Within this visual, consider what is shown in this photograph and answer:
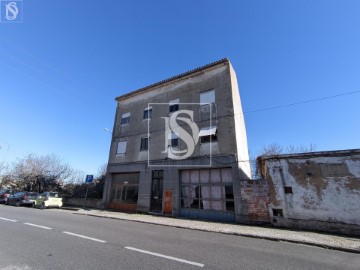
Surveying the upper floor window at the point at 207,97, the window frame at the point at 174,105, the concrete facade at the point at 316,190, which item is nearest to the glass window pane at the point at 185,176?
the window frame at the point at 174,105

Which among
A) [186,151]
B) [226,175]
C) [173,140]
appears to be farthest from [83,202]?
[226,175]

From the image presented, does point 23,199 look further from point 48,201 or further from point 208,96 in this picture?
point 208,96

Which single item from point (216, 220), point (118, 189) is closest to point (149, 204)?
point (118, 189)

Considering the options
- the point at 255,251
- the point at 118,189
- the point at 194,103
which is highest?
the point at 194,103

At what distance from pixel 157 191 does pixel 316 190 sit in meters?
10.5

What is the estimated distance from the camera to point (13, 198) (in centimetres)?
2084

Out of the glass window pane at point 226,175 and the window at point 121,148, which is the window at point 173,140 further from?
the window at point 121,148

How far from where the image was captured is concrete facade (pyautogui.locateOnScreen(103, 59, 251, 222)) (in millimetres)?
13625

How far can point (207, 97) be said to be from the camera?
16.2 m

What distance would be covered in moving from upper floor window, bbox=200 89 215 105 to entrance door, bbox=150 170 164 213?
21.9ft

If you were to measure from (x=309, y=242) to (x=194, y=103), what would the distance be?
1196 cm

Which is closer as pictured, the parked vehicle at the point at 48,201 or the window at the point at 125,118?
the parked vehicle at the point at 48,201

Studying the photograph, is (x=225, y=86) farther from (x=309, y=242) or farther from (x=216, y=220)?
(x=309, y=242)

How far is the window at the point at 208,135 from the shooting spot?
14.7 meters
